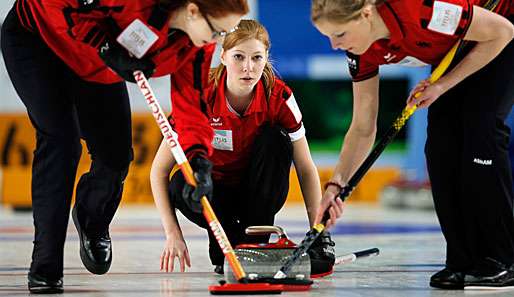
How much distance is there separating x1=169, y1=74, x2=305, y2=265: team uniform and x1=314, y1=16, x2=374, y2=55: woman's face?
709 millimetres

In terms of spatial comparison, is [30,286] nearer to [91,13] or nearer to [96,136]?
[96,136]

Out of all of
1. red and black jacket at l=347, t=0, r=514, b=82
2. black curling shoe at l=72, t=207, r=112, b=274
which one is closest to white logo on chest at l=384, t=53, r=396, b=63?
red and black jacket at l=347, t=0, r=514, b=82

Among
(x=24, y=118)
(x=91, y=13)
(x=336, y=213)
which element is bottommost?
(x=24, y=118)

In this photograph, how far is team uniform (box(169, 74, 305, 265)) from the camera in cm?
346

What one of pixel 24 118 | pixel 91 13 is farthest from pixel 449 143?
pixel 24 118

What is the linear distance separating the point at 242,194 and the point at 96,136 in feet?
2.26

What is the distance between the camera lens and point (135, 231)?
5.68m

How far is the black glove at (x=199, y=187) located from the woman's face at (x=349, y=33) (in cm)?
52

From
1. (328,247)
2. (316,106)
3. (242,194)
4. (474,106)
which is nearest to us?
(474,106)

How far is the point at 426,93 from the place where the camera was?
2.91 m

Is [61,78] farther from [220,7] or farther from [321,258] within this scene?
[321,258]

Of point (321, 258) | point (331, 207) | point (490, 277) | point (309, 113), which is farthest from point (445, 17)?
point (309, 113)

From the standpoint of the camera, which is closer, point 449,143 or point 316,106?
point 449,143

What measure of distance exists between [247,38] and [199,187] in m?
0.90
